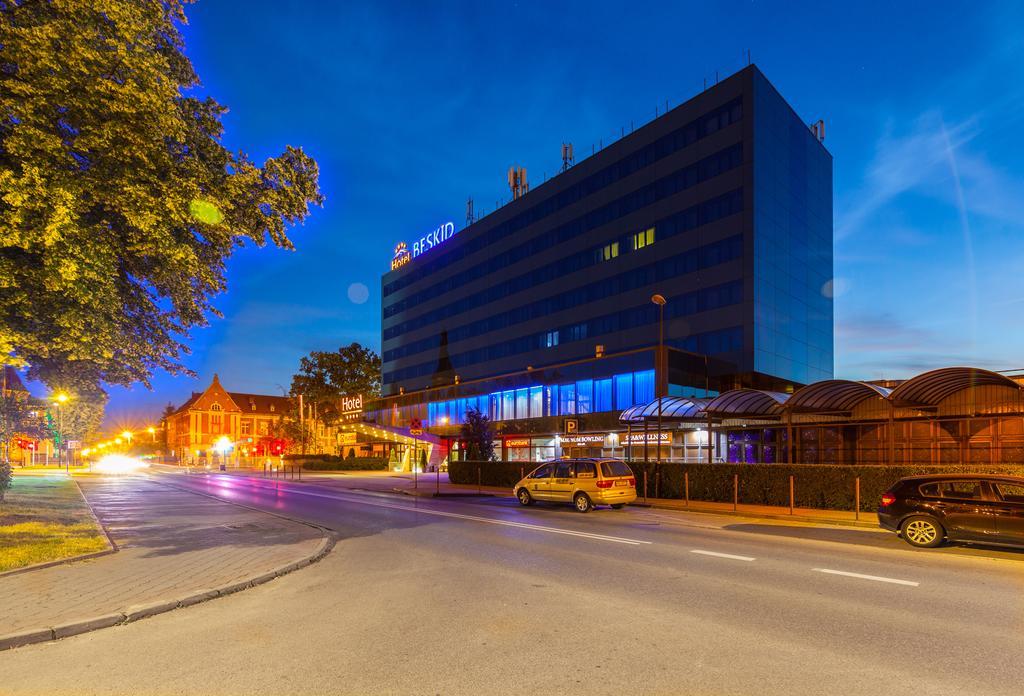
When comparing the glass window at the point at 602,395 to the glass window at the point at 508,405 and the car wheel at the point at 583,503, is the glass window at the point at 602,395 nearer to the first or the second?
the glass window at the point at 508,405

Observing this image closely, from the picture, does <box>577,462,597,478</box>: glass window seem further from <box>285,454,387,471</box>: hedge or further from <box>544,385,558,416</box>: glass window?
<box>285,454,387,471</box>: hedge

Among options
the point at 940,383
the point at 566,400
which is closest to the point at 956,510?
the point at 940,383

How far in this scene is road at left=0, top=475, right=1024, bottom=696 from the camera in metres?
5.14

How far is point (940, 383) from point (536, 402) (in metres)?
33.5

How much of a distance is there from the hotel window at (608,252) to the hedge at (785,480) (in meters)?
31.2

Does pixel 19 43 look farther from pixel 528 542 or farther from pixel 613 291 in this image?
pixel 613 291

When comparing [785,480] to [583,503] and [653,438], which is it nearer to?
[583,503]

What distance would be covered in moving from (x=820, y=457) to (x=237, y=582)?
30.2 m

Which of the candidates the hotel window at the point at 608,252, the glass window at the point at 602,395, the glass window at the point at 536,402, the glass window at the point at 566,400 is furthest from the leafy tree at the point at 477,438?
the hotel window at the point at 608,252

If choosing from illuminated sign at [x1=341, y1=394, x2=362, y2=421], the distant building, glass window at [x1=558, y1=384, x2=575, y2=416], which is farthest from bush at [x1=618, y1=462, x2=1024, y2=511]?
the distant building

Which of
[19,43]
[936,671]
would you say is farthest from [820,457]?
[19,43]

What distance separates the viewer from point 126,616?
23.3 feet

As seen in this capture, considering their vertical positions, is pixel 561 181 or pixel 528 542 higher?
pixel 561 181

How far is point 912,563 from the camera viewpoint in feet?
34.8
